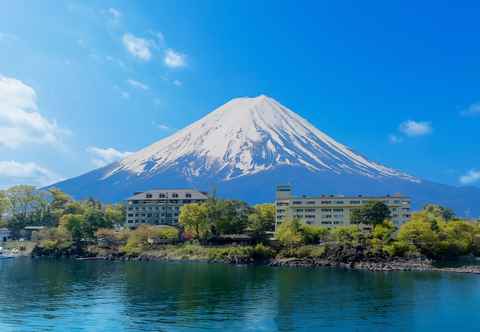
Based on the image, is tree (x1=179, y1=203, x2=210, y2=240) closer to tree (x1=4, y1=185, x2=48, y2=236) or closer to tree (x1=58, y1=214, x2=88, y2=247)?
tree (x1=58, y1=214, x2=88, y2=247)

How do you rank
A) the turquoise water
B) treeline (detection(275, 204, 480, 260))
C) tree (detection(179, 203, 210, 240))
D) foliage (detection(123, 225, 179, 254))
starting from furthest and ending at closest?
foliage (detection(123, 225, 179, 254))
tree (detection(179, 203, 210, 240))
treeline (detection(275, 204, 480, 260))
the turquoise water

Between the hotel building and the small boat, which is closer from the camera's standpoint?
the small boat

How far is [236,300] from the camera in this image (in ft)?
114

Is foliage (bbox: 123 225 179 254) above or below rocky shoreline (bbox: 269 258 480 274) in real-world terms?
above

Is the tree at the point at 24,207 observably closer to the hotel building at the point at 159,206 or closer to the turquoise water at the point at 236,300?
the hotel building at the point at 159,206

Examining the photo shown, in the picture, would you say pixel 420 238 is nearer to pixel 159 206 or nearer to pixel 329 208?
pixel 329 208

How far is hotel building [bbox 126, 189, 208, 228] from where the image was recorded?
87.7 m

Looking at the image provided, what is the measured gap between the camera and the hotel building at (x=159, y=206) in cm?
8769

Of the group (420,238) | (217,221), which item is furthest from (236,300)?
(217,221)

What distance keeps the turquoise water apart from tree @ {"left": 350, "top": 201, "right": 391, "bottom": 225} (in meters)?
14.1

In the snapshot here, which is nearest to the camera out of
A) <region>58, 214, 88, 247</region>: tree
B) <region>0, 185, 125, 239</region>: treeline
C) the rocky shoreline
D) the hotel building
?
the rocky shoreline

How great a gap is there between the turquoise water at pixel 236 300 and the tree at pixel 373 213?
1407 cm

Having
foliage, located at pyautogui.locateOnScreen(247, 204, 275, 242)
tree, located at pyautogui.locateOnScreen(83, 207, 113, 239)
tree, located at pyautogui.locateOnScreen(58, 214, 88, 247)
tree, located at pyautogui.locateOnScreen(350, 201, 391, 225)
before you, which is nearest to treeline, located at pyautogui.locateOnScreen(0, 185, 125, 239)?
tree, located at pyautogui.locateOnScreen(83, 207, 113, 239)

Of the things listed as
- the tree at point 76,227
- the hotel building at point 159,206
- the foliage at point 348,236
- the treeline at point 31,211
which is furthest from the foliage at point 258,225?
the treeline at point 31,211
